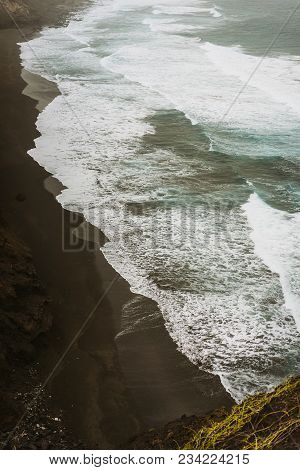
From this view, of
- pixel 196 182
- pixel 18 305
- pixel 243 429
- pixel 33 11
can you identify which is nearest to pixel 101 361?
pixel 18 305

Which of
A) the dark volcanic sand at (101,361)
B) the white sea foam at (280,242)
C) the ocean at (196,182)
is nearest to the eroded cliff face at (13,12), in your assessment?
the ocean at (196,182)

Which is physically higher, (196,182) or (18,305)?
(18,305)

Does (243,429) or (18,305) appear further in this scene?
(18,305)

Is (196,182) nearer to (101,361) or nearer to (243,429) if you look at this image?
(101,361)

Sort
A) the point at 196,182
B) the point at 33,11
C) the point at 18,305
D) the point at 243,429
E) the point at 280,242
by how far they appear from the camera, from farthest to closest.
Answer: the point at 33,11 < the point at 196,182 < the point at 280,242 < the point at 18,305 < the point at 243,429

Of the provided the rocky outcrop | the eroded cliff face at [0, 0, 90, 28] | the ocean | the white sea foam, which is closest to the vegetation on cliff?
the ocean

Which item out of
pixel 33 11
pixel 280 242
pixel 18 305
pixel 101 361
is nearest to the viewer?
pixel 101 361
